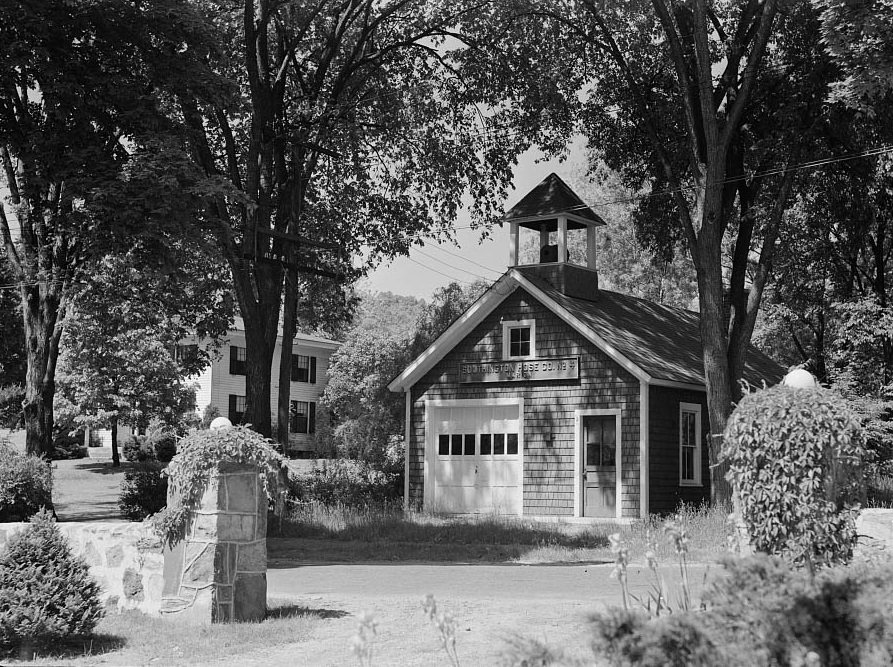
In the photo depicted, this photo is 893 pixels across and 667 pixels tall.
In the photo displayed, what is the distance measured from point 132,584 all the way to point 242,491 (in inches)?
74.8

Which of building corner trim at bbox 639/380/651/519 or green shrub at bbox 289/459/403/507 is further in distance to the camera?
green shrub at bbox 289/459/403/507

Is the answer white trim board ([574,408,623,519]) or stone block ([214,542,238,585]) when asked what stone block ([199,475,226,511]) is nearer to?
stone block ([214,542,238,585])

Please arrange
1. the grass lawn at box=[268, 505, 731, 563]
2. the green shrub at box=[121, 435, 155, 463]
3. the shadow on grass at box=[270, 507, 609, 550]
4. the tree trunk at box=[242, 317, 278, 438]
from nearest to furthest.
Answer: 1. the grass lawn at box=[268, 505, 731, 563]
2. the shadow on grass at box=[270, 507, 609, 550]
3. the tree trunk at box=[242, 317, 278, 438]
4. the green shrub at box=[121, 435, 155, 463]

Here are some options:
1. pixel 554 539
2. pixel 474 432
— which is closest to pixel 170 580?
pixel 554 539

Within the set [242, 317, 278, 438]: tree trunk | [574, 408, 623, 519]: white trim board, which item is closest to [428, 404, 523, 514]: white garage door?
[574, 408, 623, 519]: white trim board

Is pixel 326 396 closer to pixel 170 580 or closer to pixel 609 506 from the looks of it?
pixel 609 506

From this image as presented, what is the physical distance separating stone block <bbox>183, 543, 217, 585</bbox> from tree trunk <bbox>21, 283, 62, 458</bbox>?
40.6 feet

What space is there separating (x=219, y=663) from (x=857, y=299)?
26.6m

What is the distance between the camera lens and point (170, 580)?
1027 centimetres

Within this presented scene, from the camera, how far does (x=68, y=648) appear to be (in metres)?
9.31

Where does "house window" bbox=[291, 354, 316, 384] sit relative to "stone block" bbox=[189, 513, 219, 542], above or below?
above

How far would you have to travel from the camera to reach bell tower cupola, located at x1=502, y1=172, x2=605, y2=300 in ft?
87.2

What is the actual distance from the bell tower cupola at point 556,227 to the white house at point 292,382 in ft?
75.9

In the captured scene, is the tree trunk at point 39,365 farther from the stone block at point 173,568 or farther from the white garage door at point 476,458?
the stone block at point 173,568
